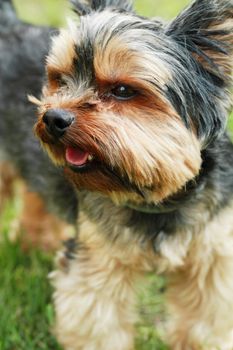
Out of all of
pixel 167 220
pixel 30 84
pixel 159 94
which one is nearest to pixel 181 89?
pixel 159 94

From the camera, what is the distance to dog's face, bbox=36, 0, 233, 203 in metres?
3.54

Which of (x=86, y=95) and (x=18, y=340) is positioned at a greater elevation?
(x=86, y=95)

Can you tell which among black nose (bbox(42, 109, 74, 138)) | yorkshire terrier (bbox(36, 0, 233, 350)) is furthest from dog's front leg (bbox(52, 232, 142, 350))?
black nose (bbox(42, 109, 74, 138))

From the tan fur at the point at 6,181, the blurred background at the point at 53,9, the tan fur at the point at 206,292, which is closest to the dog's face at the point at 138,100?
the tan fur at the point at 206,292

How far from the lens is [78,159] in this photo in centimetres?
365

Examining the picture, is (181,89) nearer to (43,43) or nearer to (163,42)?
(163,42)

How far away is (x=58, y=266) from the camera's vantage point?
4648 millimetres

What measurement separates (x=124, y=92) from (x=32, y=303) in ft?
6.36

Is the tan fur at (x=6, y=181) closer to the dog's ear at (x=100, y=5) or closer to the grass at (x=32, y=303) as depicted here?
the grass at (x=32, y=303)

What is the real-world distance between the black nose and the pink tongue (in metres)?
0.11

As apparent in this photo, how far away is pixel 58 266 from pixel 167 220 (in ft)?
2.97

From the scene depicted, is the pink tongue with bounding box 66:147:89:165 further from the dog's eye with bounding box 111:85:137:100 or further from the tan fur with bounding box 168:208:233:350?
the tan fur with bounding box 168:208:233:350

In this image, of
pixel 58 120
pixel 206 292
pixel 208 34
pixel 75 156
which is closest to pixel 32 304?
pixel 206 292

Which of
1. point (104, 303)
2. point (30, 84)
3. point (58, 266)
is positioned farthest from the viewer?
Result: point (30, 84)
